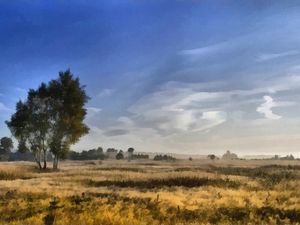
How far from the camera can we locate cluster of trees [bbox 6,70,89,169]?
67.9 m

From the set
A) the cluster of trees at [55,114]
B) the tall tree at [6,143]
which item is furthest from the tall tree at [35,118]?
the tall tree at [6,143]

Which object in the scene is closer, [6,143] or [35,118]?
[35,118]

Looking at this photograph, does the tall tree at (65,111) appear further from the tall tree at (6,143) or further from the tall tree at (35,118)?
the tall tree at (6,143)

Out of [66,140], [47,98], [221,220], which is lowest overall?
[221,220]

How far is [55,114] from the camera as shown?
68.6m

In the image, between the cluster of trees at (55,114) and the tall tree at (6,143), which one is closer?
the cluster of trees at (55,114)

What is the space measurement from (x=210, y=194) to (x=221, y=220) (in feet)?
29.7

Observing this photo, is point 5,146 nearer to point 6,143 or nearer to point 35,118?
point 6,143

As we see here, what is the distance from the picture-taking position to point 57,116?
6888 cm

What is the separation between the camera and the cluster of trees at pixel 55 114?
→ 6794 centimetres

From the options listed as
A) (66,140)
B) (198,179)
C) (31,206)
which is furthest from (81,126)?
(31,206)

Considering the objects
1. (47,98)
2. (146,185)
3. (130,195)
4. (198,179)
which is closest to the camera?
(130,195)

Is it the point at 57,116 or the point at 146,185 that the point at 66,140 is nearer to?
the point at 57,116

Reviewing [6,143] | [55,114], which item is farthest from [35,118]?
[6,143]
